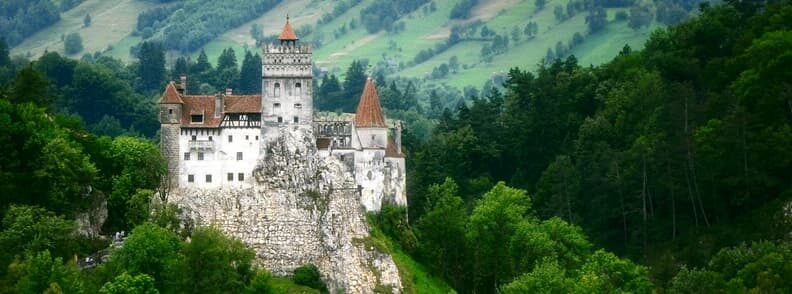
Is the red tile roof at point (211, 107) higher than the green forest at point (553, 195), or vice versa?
the red tile roof at point (211, 107)

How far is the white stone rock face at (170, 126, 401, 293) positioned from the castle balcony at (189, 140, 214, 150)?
104 inches

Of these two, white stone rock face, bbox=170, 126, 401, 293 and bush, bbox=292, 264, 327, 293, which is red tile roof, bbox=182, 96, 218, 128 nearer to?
white stone rock face, bbox=170, 126, 401, 293

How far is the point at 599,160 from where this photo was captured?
424ft

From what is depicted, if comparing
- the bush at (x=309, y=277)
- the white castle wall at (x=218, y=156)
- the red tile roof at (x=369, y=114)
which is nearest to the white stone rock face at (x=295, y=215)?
the bush at (x=309, y=277)

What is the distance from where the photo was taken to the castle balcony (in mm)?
109875

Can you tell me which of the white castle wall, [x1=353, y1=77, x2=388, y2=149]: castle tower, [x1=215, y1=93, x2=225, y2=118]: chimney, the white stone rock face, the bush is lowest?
the bush

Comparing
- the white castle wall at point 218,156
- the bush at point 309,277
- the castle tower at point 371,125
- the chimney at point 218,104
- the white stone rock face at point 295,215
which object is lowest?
the bush at point 309,277

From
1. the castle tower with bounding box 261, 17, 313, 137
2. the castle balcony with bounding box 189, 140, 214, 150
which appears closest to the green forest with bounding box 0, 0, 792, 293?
the castle balcony with bounding box 189, 140, 214, 150

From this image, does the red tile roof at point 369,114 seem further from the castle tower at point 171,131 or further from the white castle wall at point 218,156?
the castle tower at point 171,131

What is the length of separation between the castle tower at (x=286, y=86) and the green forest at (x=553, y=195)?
7.81 meters

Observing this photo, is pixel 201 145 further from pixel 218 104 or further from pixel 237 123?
pixel 218 104

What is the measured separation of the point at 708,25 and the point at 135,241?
5094 cm

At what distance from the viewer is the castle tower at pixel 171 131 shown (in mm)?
109875

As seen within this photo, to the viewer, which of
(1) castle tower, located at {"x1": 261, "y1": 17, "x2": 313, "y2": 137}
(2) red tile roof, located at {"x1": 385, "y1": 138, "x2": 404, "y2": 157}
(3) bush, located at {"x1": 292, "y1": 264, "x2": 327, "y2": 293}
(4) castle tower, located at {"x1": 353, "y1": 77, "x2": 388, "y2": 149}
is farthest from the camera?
(2) red tile roof, located at {"x1": 385, "y1": 138, "x2": 404, "y2": 157}
